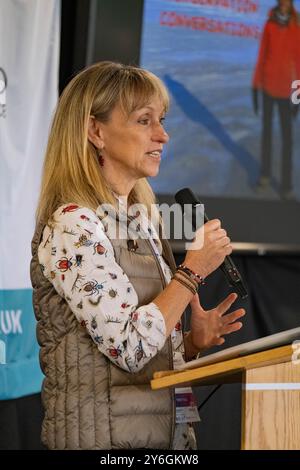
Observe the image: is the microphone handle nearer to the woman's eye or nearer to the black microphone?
the black microphone

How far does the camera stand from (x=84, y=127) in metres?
2.10

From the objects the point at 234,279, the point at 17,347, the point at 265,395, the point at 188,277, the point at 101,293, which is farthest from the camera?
the point at 17,347

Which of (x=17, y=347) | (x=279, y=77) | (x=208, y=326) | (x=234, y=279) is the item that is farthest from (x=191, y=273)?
(x=279, y=77)

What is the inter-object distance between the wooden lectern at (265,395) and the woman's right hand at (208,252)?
1.03 ft

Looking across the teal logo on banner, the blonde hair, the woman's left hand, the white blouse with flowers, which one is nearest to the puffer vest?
the white blouse with flowers

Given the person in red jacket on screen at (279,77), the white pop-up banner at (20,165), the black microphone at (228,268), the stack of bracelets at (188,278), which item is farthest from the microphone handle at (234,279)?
the person in red jacket on screen at (279,77)

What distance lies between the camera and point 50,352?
1979 millimetres

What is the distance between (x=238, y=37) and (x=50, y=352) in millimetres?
2168

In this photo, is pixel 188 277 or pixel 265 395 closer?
pixel 265 395

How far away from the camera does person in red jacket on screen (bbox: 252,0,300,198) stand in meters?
Answer: 3.78

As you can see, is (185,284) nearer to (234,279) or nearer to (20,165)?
(234,279)

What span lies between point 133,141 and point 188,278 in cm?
39

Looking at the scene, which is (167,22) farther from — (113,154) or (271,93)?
(113,154)
